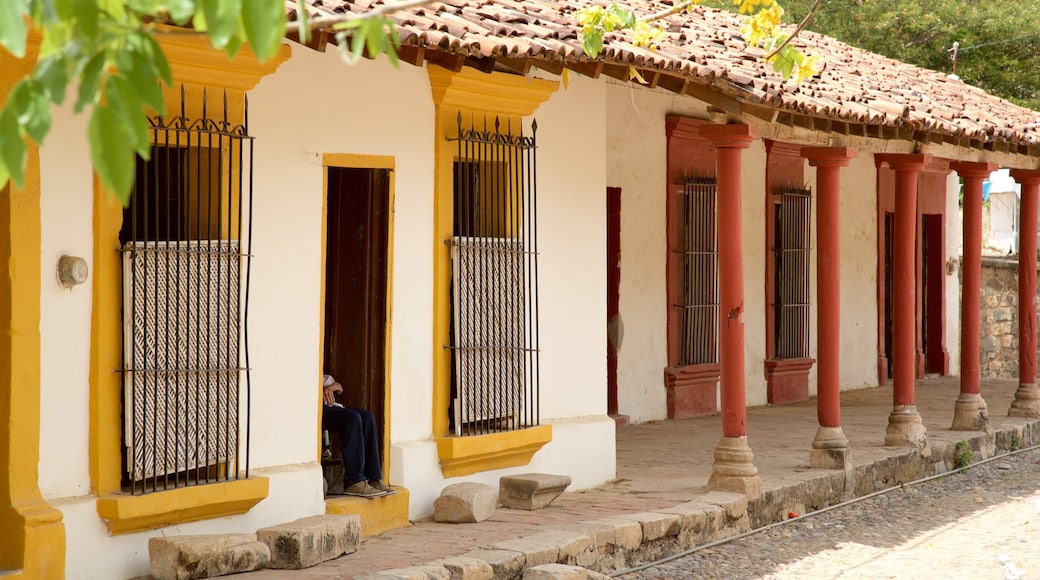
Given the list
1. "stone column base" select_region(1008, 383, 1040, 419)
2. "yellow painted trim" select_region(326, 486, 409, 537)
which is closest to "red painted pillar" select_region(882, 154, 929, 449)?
"stone column base" select_region(1008, 383, 1040, 419)

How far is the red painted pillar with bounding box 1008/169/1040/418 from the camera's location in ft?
43.5

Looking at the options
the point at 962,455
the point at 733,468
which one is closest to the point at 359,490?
the point at 733,468

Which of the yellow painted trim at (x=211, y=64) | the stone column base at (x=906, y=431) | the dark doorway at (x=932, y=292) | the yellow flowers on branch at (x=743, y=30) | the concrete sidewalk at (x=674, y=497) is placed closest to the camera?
the yellow painted trim at (x=211, y=64)

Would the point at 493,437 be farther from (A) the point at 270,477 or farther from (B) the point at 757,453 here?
(B) the point at 757,453

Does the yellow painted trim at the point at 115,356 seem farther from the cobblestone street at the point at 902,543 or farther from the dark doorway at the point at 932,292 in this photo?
the dark doorway at the point at 932,292

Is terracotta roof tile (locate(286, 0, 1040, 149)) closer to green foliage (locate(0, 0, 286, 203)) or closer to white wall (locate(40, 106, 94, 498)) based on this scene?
white wall (locate(40, 106, 94, 498))

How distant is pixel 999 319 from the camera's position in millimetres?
20594

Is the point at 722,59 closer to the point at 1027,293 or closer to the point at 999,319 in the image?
the point at 1027,293

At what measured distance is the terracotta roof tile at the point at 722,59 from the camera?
22.4ft

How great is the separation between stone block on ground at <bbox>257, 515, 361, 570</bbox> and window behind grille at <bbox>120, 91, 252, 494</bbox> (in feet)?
1.36

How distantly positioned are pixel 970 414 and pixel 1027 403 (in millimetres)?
1521

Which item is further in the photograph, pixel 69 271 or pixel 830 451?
pixel 830 451

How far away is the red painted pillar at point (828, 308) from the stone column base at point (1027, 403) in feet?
13.7

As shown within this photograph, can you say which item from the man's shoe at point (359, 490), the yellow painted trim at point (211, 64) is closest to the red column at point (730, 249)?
the man's shoe at point (359, 490)
